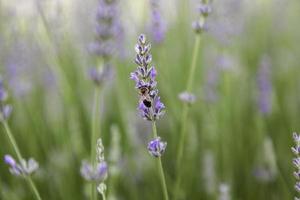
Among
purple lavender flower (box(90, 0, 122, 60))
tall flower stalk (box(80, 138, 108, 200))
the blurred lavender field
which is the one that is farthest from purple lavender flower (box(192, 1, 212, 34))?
tall flower stalk (box(80, 138, 108, 200))

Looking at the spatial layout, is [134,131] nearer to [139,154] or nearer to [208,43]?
[139,154]

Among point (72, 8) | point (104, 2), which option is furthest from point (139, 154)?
point (72, 8)

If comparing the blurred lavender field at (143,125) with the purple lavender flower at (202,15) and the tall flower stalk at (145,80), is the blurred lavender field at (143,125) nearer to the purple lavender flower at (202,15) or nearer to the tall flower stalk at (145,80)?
the purple lavender flower at (202,15)

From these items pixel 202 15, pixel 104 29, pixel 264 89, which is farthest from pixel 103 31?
pixel 264 89

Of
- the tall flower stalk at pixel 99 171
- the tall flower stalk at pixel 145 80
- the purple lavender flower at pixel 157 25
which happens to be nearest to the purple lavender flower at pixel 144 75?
the tall flower stalk at pixel 145 80

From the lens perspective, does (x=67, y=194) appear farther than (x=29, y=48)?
No

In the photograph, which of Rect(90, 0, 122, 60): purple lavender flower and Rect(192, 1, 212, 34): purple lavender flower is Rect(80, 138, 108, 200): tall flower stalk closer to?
Rect(90, 0, 122, 60): purple lavender flower
